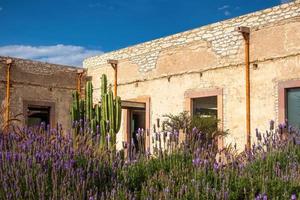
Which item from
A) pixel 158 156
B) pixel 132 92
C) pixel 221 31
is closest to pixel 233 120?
pixel 221 31

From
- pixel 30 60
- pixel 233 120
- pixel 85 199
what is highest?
pixel 30 60

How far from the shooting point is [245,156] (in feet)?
19.0

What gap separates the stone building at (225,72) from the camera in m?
10.0

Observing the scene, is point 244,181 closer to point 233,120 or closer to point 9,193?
point 9,193

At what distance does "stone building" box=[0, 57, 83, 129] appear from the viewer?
14.5 m

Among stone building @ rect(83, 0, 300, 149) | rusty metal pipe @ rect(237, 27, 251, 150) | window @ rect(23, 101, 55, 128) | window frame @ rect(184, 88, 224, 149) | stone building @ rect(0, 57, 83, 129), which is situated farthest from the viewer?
window @ rect(23, 101, 55, 128)

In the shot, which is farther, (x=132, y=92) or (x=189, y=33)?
(x=132, y=92)

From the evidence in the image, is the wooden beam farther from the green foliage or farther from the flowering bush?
the flowering bush

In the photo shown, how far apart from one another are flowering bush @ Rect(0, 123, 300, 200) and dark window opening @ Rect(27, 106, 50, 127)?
9000 millimetres

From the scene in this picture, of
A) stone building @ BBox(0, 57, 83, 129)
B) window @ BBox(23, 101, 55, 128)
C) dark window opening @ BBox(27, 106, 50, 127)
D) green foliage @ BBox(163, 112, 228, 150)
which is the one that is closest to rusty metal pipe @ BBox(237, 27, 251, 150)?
green foliage @ BBox(163, 112, 228, 150)

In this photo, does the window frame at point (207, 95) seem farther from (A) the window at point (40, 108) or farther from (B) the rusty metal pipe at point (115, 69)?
(A) the window at point (40, 108)

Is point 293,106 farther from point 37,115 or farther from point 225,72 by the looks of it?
point 37,115

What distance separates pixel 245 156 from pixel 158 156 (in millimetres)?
1244

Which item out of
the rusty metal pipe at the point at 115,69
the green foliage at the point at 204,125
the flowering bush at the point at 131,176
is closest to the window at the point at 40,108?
the rusty metal pipe at the point at 115,69
